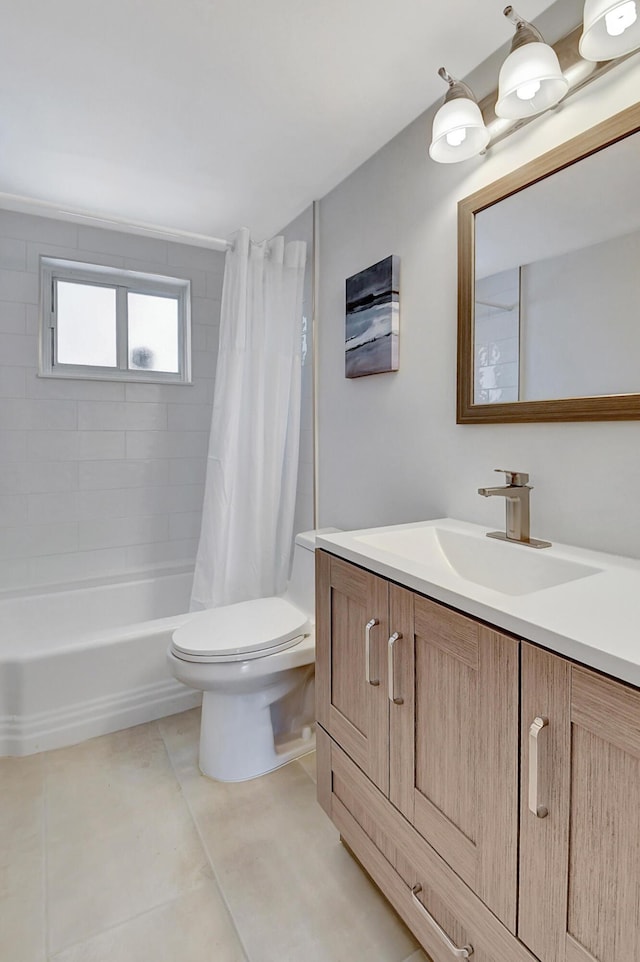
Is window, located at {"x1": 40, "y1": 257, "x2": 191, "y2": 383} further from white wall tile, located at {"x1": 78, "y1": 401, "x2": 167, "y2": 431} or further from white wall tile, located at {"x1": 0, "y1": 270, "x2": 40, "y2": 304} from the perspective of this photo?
white wall tile, located at {"x1": 78, "y1": 401, "x2": 167, "y2": 431}

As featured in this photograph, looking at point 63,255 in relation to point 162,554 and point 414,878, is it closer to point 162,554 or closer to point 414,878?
point 162,554

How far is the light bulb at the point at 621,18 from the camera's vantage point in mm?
959

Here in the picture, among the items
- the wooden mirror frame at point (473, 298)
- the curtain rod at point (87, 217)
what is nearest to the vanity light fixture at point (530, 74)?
the wooden mirror frame at point (473, 298)

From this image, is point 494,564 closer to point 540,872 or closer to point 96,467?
point 540,872

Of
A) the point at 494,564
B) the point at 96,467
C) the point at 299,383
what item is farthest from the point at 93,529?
the point at 494,564

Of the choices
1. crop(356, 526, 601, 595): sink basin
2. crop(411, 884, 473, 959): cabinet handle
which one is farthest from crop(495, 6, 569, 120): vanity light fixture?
crop(411, 884, 473, 959): cabinet handle

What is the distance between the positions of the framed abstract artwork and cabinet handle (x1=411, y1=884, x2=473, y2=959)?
57.3 inches

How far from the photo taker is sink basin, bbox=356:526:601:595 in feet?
3.59

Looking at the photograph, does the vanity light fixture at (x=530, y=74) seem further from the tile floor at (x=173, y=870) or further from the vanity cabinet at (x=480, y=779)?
the tile floor at (x=173, y=870)

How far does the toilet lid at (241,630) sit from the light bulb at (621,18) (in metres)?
1.73

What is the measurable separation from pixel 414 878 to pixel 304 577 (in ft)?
3.39

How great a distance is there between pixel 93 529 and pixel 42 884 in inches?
63.1

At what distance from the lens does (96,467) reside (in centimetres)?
253

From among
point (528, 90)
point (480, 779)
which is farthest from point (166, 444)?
point (480, 779)
